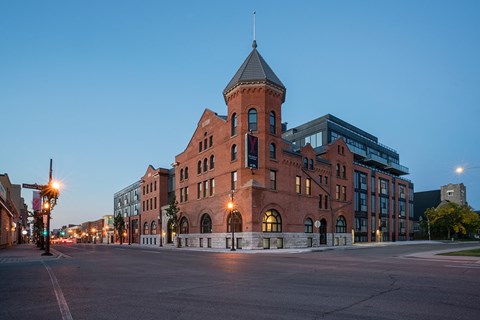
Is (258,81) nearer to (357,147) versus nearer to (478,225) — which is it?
(357,147)

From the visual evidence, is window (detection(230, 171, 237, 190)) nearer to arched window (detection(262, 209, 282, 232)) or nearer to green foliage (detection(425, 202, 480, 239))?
Answer: arched window (detection(262, 209, 282, 232))

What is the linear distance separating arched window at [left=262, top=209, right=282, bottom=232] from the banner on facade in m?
5.65

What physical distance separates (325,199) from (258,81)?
66.4 feet

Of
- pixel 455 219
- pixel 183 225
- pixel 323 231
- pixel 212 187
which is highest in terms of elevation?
pixel 212 187

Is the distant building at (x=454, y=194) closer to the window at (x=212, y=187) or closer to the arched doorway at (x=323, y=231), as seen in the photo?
the arched doorway at (x=323, y=231)

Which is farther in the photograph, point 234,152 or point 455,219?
point 455,219

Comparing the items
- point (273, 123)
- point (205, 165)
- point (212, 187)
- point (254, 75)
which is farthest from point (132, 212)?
point (254, 75)

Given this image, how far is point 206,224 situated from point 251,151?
13.6 metres

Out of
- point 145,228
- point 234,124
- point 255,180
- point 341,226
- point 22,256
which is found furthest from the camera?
point 145,228

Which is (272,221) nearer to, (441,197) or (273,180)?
(273,180)

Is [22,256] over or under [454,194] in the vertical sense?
under

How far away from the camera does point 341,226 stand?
53.4 m

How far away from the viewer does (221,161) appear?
4412 centimetres

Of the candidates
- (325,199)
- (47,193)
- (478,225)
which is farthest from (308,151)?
(478,225)
